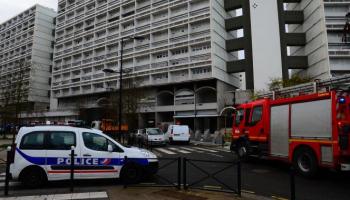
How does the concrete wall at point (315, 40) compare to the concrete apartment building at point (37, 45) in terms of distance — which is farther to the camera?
Answer: the concrete apartment building at point (37, 45)

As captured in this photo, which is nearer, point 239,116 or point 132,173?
point 132,173

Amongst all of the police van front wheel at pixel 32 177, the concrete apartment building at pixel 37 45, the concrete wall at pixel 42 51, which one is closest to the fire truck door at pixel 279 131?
the police van front wheel at pixel 32 177

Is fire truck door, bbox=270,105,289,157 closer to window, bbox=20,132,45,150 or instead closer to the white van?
window, bbox=20,132,45,150

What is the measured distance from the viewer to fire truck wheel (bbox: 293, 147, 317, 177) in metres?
10.2

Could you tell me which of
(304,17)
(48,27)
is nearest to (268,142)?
(304,17)

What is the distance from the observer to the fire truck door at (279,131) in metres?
11.9

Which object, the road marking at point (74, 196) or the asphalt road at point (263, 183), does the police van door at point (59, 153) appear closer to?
the asphalt road at point (263, 183)

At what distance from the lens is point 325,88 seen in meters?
10.6

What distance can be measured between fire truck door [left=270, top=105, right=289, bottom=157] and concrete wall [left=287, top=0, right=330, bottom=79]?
37869 mm

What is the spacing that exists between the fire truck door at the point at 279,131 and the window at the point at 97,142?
6229mm

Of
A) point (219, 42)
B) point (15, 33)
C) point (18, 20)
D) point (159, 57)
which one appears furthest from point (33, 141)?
point (18, 20)

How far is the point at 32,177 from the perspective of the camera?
8.93 m

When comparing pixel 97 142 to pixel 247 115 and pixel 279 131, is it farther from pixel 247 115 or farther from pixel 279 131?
pixel 247 115

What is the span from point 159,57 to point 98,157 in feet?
157
